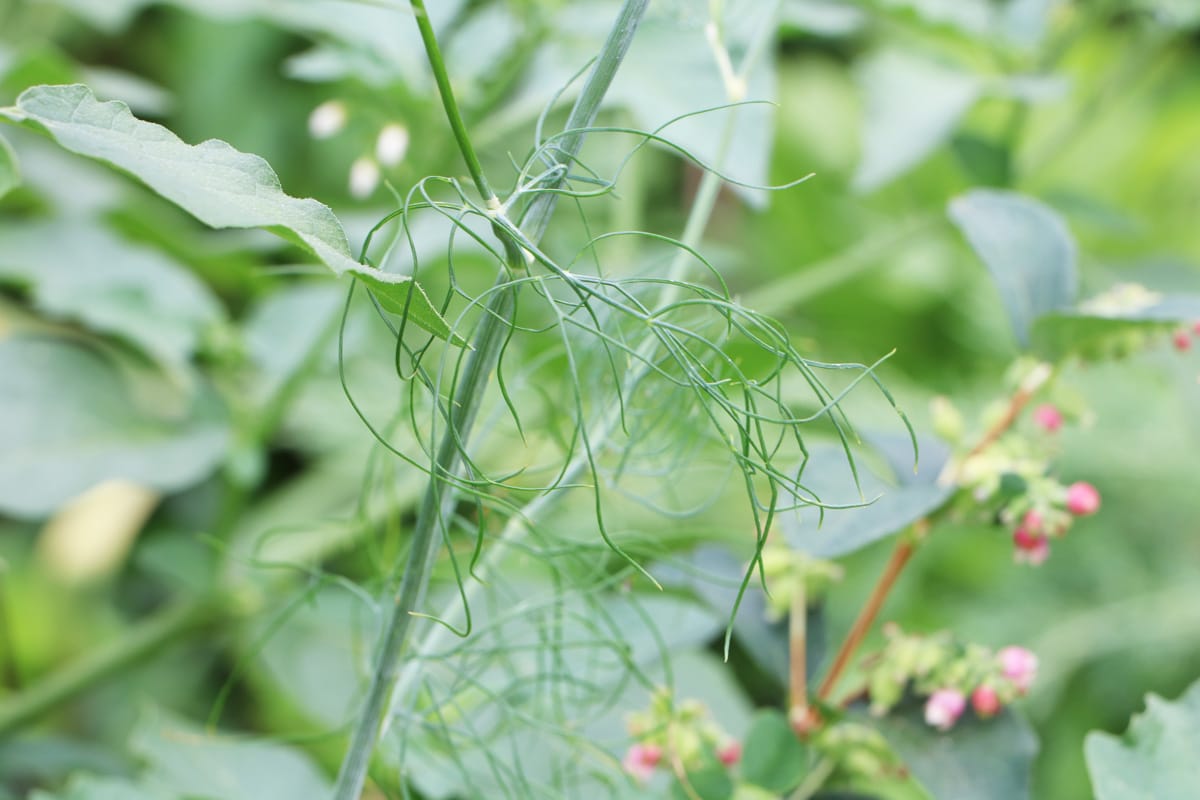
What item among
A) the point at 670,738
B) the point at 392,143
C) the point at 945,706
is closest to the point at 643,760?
Result: the point at 670,738

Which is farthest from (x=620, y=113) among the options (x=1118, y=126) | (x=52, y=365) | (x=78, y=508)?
(x=1118, y=126)

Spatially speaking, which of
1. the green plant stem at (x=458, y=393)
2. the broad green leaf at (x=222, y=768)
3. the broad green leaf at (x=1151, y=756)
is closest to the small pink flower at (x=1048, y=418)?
the broad green leaf at (x=1151, y=756)

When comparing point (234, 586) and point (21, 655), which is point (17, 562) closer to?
point (21, 655)

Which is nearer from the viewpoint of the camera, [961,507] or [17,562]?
[961,507]

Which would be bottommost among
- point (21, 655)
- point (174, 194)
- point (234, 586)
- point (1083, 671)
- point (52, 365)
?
point (1083, 671)

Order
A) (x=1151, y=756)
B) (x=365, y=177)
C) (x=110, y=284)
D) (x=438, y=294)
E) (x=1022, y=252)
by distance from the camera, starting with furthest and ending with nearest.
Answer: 1. (x=438, y=294)
2. (x=110, y=284)
3. (x=365, y=177)
4. (x=1022, y=252)
5. (x=1151, y=756)

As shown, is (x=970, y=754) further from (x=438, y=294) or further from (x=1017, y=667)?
(x=438, y=294)

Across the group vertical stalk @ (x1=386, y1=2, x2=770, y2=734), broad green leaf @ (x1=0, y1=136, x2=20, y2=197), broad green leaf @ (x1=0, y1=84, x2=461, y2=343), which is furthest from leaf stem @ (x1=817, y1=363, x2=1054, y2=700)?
broad green leaf @ (x1=0, y1=136, x2=20, y2=197)
